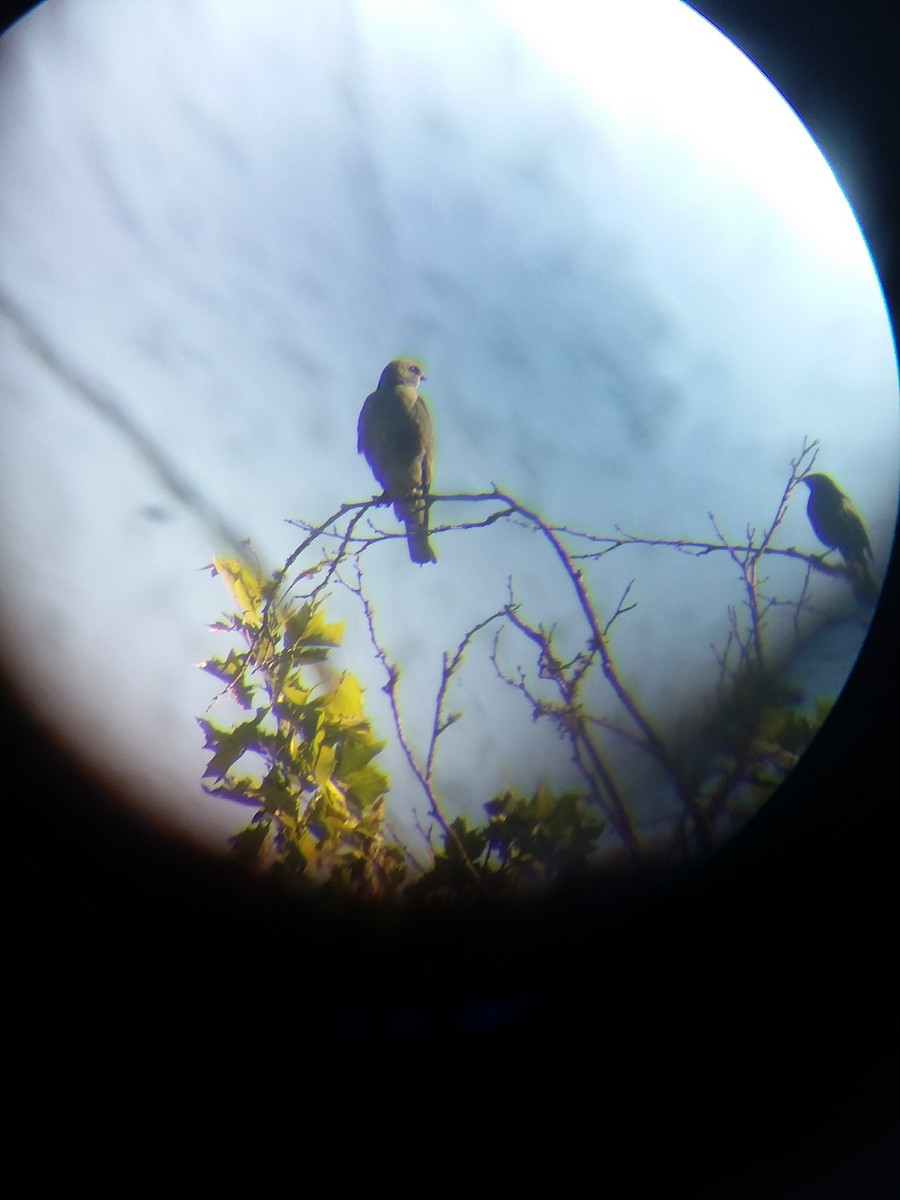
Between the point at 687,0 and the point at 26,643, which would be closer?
the point at 687,0

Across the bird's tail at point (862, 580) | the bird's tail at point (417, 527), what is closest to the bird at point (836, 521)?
the bird's tail at point (862, 580)

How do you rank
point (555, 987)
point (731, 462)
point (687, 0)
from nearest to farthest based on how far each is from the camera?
point (687, 0)
point (731, 462)
point (555, 987)

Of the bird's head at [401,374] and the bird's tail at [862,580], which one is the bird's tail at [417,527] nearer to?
the bird's head at [401,374]

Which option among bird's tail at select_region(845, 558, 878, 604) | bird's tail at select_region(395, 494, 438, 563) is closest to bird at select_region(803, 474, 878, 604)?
bird's tail at select_region(845, 558, 878, 604)

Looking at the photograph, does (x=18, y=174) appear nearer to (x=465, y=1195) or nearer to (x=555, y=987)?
(x=555, y=987)

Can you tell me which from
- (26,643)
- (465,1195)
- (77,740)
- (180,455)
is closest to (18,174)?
(180,455)

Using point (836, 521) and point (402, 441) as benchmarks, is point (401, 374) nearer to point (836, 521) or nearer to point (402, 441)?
point (402, 441)

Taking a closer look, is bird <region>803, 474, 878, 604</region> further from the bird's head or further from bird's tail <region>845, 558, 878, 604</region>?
the bird's head
